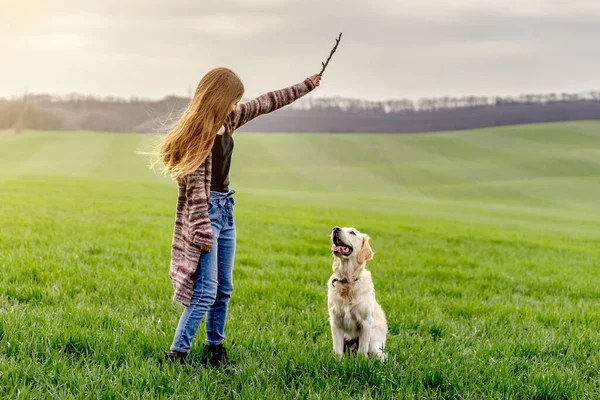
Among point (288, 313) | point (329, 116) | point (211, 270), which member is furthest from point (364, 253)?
point (329, 116)

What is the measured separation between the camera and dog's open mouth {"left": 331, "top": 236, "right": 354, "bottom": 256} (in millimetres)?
5195

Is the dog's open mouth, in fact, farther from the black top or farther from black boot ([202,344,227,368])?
black boot ([202,344,227,368])

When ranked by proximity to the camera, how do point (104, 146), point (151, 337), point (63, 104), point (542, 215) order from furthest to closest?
point (63, 104) → point (104, 146) → point (542, 215) → point (151, 337)

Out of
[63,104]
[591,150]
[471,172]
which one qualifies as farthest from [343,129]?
[63,104]

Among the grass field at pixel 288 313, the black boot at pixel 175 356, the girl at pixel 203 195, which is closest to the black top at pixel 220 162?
the girl at pixel 203 195

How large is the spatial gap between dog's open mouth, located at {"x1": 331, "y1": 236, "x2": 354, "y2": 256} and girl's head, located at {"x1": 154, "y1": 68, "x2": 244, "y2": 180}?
5.13 feet

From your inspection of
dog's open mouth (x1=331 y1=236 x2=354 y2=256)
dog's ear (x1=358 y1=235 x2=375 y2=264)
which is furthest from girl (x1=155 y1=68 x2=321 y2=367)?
dog's ear (x1=358 y1=235 x2=375 y2=264)

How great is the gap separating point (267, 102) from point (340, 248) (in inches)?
63.3

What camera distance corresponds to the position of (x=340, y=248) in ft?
17.1

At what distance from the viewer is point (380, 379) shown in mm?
4656

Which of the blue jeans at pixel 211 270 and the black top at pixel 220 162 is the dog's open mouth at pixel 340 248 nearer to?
the blue jeans at pixel 211 270

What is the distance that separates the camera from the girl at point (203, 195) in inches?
181

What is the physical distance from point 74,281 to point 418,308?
16.4ft

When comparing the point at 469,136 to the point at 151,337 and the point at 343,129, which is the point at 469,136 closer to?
the point at 343,129
